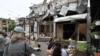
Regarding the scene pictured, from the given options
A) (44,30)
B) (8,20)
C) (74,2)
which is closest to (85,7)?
(74,2)

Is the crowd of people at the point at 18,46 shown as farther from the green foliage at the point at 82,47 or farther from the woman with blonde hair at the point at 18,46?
the green foliage at the point at 82,47

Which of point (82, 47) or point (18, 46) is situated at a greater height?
point (18, 46)

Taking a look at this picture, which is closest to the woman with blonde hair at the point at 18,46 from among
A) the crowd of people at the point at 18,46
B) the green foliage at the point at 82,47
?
the crowd of people at the point at 18,46

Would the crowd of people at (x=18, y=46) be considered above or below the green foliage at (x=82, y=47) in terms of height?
above

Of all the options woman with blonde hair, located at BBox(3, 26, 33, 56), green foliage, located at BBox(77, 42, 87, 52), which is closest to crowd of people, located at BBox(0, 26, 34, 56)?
woman with blonde hair, located at BBox(3, 26, 33, 56)

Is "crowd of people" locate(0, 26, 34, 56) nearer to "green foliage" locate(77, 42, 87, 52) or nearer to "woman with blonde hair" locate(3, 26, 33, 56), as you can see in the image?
"woman with blonde hair" locate(3, 26, 33, 56)

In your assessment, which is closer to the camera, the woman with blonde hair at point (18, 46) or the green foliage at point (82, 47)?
the woman with blonde hair at point (18, 46)

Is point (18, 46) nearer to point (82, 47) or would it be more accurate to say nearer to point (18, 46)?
point (18, 46)

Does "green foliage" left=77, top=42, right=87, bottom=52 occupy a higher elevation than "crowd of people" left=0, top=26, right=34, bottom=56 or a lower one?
lower

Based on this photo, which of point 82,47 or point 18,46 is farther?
point 82,47

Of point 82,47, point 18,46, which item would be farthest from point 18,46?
point 82,47

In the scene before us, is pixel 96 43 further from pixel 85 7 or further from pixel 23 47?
pixel 23 47

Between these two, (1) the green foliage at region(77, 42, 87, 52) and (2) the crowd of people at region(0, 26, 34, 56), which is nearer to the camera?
(2) the crowd of people at region(0, 26, 34, 56)

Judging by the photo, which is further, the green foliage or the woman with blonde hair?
the green foliage
